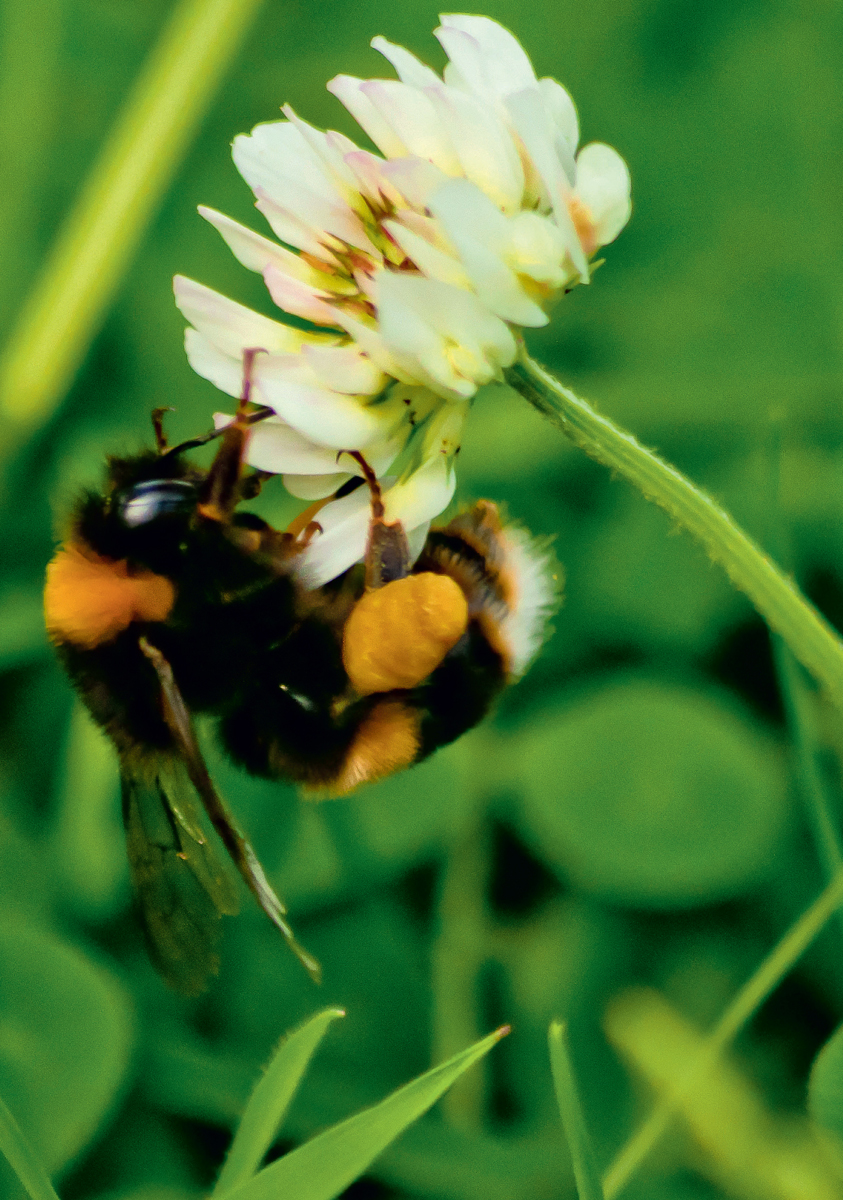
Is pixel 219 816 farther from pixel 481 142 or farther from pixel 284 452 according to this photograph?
pixel 481 142

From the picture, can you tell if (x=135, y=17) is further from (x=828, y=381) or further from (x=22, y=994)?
(x=22, y=994)

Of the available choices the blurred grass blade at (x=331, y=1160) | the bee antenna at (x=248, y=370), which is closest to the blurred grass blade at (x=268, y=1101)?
the blurred grass blade at (x=331, y=1160)

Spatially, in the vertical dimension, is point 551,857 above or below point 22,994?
above

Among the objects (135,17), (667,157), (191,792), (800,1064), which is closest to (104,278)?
(135,17)

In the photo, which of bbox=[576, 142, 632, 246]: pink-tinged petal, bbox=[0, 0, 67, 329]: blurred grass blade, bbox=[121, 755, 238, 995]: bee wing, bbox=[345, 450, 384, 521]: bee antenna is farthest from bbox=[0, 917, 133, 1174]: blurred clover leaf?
bbox=[0, 0, 67, 329]: blurred grass blade

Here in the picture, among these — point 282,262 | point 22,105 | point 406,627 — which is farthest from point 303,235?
point 22,105

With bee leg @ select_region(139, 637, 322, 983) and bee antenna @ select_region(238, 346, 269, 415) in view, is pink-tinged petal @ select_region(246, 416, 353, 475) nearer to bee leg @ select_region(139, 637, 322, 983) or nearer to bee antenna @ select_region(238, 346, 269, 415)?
bee antenna @ select_region(238, 346, 269, 415)
